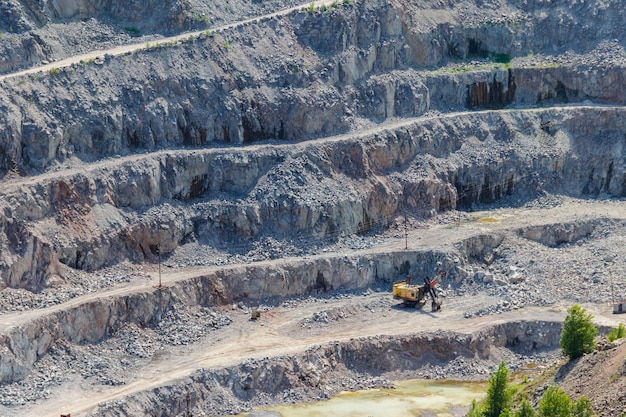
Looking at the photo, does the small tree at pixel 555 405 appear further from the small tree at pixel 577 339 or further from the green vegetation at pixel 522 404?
the small tree at pixel 577 339

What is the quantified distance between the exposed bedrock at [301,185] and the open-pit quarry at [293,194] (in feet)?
0.41

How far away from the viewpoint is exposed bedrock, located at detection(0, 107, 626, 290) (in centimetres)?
6869

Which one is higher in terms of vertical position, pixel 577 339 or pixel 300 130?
pixel 300 130

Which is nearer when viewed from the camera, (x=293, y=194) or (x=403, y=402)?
(x=403, y=402)

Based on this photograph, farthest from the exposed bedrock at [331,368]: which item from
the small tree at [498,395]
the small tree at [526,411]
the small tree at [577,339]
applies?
the small tree at [526,411]

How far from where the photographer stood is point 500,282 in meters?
73.4

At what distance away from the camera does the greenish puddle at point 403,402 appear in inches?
2447

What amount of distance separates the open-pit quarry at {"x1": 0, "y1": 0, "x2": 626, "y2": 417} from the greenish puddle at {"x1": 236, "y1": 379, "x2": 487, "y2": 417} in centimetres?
87

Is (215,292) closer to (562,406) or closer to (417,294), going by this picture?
(417,294)

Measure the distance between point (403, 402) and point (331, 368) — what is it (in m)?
4.13

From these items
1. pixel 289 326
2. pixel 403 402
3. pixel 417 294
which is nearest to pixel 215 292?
pixel 289 326

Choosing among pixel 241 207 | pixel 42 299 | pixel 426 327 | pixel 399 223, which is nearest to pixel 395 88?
pixel 399 223

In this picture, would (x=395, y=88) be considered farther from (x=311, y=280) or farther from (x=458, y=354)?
(x=458, y=354)

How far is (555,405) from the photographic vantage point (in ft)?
154
